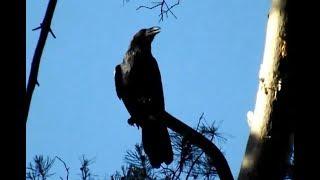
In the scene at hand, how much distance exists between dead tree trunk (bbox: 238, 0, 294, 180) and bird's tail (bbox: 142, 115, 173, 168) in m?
1.35

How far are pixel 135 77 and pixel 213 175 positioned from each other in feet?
4.82

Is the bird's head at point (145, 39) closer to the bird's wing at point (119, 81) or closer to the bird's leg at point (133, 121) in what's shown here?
the bird's wing at point (119, 81)

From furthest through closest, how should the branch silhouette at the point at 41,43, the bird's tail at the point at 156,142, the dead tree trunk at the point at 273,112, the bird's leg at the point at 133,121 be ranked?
1. the bird's leg at the point at 133,121
2. the bird's tail at the point at 156,142
3. the dead tree trunk at the point at 273,112
4. the branch silhouette at the point at 41,43

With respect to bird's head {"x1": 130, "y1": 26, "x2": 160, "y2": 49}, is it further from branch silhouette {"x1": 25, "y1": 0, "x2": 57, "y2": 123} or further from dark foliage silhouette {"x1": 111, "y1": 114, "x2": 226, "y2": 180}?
branch silhouette {"x1": 25, "y1": 0, "x2": 57, "y2": 123}

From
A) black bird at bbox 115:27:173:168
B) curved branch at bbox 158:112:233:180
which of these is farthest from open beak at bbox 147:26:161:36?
curved branch at bbox 158:112:233:180

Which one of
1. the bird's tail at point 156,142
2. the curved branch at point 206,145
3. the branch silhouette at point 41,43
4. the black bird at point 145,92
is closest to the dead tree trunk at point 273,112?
the curved branch at point 206,145

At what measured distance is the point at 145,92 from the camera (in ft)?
12.9

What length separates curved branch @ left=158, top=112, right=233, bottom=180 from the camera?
66.0 inches

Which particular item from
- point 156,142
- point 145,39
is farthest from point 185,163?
point 145,39

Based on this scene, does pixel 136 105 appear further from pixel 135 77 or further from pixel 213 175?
pixel 213 175

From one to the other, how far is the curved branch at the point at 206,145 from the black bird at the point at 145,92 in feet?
2.47

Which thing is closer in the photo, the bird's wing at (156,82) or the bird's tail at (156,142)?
the bird's tail at (156,142)

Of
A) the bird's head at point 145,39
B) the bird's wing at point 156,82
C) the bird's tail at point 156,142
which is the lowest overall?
the bird's tail at point 156,142

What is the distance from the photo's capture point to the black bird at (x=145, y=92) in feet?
9.66
